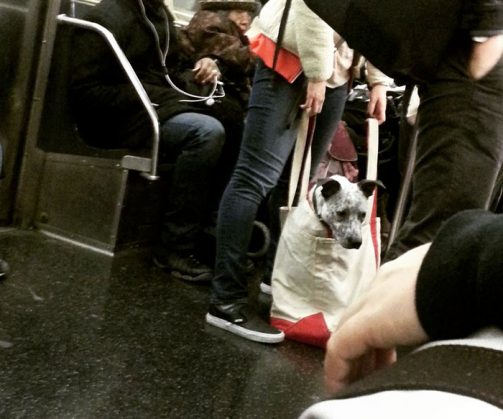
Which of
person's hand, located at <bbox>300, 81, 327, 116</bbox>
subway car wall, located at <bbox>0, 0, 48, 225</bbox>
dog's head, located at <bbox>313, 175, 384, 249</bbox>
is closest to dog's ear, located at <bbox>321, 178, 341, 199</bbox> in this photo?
dog's head, located at <bbox>313, 175, 384, 249</bbox>

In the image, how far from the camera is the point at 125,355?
1726mm

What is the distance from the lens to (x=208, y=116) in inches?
106

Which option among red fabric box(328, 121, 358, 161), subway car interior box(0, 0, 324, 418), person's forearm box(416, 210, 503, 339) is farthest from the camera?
red fabric box(328, 121, 358, 161)

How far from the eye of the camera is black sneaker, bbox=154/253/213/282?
2.53 m

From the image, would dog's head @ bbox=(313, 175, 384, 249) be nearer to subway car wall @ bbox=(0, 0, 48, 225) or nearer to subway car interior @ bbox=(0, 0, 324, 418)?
subway car interior @ bbox=(0, 0, 324, 418)

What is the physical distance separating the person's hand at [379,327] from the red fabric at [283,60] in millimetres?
1502

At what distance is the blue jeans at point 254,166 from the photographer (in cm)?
196

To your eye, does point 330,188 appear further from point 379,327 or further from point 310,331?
point 379,327

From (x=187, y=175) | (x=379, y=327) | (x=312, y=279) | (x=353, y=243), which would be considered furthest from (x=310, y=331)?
(x=379, y=327)

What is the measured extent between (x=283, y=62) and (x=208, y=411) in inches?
37.7

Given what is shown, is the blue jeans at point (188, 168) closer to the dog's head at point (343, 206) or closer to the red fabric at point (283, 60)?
the dog's head at point (343, 206)

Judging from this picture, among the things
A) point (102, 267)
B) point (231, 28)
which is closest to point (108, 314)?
point (102, 267)

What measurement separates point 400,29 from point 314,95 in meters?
0.55

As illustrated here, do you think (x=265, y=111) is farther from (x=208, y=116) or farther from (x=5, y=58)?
(x=5, y=58)
